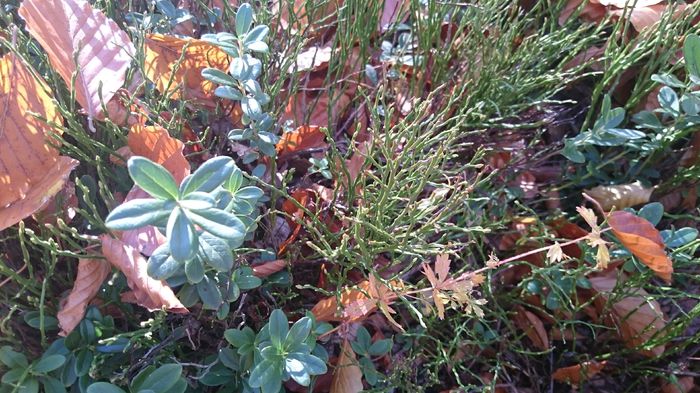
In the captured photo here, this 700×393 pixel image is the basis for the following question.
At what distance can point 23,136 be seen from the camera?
86cm

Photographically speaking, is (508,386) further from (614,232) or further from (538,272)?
(614,232)

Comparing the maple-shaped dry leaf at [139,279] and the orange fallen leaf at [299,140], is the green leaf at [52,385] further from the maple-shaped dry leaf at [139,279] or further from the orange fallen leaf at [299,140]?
the orange fallen leaf at [299,140]

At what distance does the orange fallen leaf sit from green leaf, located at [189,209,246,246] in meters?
0.46

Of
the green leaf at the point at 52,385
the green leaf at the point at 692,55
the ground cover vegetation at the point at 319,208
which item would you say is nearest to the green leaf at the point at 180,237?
the ground cover vegetation at the point at 319,208

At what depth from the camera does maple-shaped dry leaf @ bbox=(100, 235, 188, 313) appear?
76 cm

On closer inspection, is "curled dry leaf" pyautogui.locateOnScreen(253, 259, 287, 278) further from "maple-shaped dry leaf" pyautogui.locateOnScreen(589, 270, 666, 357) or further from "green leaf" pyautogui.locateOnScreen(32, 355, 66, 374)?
"maple-shaped dry leaf" pyautogui.locateOnScreen(589, 270, 666, 357)

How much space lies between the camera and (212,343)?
38.5 inches

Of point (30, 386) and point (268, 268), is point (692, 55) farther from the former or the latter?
point (30, 386)

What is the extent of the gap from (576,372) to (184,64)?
876mm

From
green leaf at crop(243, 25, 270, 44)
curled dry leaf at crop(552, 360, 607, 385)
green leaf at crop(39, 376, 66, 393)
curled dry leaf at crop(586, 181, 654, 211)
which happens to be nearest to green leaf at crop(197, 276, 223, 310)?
green leaf at crop(39, 376, 66, 393)

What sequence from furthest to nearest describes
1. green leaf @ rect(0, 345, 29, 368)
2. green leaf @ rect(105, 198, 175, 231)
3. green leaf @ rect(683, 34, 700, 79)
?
1. green leaf @ rect(683, 34, 700, 79)
2. green leaf @ rect(0, 345, 29, 368)
3. green leaf @ rect(105, 198, 175, 231)

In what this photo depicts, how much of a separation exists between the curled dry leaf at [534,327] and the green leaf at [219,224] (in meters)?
0.72

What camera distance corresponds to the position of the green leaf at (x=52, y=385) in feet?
2.74

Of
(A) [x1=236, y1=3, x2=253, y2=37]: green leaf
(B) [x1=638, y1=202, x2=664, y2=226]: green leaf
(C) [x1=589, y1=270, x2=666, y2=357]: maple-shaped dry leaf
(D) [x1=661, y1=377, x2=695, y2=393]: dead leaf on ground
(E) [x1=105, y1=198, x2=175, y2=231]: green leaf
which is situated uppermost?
(A) [x1=236, y1=3, x2=253, y2=37]: green leaf
